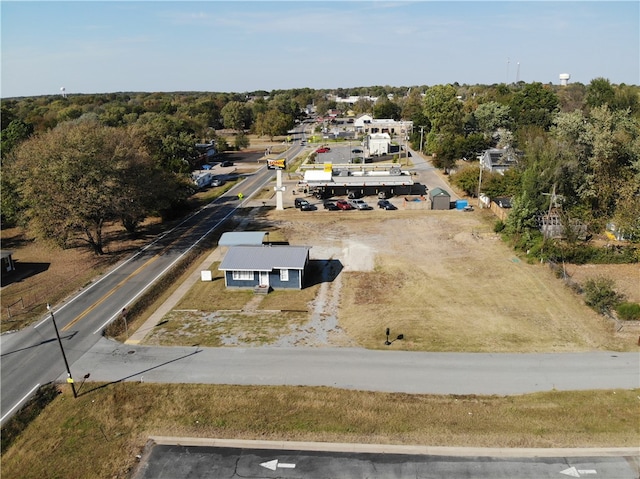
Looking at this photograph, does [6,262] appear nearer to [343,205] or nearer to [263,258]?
[263,258]

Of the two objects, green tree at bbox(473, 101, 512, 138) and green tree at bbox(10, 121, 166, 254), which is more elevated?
green tree at bbox(473, 101, 512, 138)

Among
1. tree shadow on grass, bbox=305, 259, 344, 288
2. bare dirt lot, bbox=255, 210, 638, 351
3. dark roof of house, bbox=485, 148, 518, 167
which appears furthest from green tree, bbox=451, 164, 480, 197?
tree shadow on grass, bbox=305, 259, 344, 288

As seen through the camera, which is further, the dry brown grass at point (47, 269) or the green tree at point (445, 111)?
the green tree at point (445, 111)

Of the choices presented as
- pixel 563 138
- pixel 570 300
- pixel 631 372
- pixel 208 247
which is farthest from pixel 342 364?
pixel 563 138

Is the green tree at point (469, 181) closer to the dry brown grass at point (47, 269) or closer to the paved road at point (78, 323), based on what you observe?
the paved road at point (78, 323)

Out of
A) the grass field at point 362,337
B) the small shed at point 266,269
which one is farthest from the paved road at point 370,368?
the small shed at point 266,269

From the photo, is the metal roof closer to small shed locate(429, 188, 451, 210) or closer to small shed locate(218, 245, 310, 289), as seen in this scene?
small shed locate(218, 245, 310, 289)
